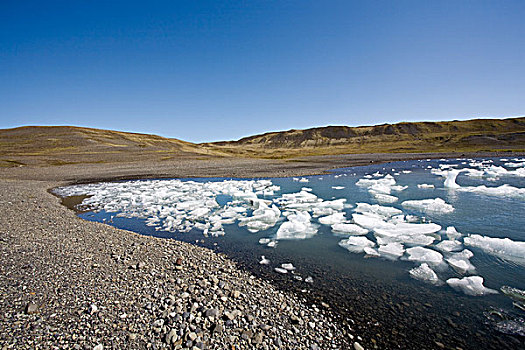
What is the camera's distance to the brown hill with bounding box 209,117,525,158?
2330 inches

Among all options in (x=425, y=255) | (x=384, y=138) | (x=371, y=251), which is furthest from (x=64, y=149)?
(x=384, y=138)

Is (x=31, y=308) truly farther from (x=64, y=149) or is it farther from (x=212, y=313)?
(x=64, y=149)

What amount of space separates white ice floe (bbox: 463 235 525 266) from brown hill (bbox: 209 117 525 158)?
181 ft

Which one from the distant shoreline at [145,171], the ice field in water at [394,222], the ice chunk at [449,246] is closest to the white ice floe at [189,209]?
the ice field in water at [394,222]

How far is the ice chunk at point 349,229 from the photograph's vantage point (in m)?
6.85

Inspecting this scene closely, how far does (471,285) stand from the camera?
4.15m

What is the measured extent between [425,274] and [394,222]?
290cm

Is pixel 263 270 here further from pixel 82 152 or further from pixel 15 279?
pixel 82 152

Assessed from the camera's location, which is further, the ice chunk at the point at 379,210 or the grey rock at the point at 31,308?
the ice chunk at the point at 379,210

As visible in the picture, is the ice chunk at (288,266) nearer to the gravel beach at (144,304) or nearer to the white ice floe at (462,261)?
the gravel beach at (144,304)

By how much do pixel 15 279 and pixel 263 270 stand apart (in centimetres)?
394

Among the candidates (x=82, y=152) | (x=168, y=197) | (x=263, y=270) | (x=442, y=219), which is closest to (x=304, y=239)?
(x=263, y=270)

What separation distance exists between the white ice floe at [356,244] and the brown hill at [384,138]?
54.9 metres

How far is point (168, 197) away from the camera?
12422 mm
